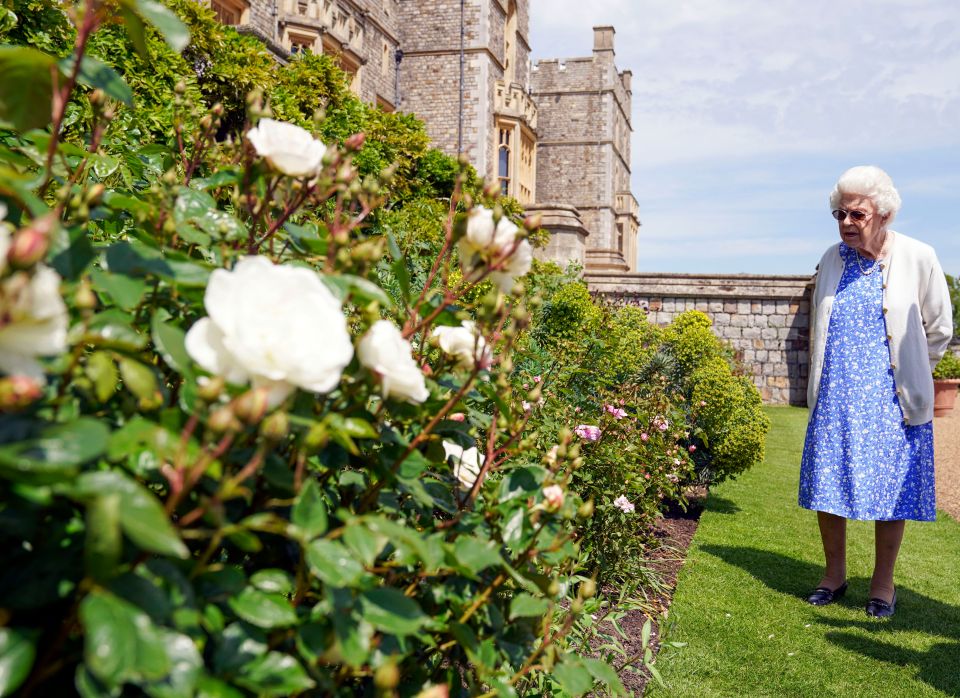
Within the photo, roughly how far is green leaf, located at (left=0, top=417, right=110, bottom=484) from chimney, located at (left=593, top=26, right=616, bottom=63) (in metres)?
29.4

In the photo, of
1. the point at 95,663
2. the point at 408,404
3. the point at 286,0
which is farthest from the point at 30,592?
the point at 286,0

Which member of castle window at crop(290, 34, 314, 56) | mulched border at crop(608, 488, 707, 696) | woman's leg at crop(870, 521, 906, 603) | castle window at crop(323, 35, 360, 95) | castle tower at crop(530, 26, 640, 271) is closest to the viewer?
mulched border at crop(608, 488, 707, 696)

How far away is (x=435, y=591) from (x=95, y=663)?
62cm

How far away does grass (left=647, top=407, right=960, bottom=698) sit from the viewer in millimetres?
3268

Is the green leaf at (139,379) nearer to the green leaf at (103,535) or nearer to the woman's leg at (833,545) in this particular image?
the green leaf at (103,535)

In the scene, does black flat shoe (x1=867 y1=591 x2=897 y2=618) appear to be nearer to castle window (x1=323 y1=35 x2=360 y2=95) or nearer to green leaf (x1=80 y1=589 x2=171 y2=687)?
green leaf (x1=80 y1=589 x2=171 y2=687)

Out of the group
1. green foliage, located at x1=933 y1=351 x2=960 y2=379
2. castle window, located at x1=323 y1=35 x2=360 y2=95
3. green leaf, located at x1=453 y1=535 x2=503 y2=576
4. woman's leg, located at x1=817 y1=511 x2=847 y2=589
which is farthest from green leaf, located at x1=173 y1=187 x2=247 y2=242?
green foliage, located at x1=933 y1=351 x2=960 y2=379

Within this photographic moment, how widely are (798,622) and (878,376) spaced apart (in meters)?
1.26

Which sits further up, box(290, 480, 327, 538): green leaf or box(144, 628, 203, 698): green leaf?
box(290, 480, 327, 538): green leaf

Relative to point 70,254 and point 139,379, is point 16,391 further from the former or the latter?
point 70,254

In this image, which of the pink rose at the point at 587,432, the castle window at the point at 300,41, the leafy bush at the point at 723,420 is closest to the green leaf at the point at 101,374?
the pink rose at the point at 587,432

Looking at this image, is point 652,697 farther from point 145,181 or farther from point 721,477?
point 721,477

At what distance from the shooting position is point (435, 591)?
1204mm

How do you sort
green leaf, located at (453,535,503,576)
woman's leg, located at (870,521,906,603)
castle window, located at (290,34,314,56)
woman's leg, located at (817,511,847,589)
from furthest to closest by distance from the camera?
castle window, located at (290,34,314,56) < woman's leg, located at (817,511,847,589) < woman's leg, located at (870,521,906,603) < green leaf, located at (453,535,503,576)
